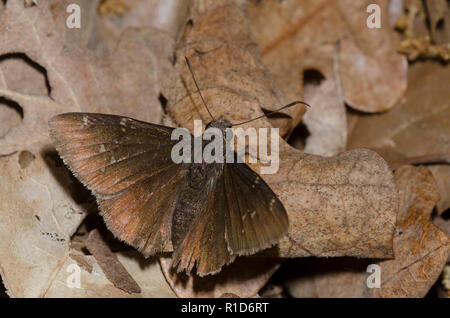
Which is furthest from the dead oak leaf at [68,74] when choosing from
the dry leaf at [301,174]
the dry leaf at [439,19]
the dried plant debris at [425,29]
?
the dry leaf at [439,19]

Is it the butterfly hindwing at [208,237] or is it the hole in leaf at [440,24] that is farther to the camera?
the hole in leaf at [440,24]

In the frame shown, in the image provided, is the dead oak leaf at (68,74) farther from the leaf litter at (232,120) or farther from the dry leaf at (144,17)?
the dry leaf at (144,17)

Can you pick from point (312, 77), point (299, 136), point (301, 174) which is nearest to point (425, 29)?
point (312, 77)

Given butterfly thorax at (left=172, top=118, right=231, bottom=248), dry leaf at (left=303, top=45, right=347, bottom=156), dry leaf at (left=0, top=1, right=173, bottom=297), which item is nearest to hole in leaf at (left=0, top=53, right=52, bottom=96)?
dry leaf at (left=0, top=1, right=173, bottom=297)

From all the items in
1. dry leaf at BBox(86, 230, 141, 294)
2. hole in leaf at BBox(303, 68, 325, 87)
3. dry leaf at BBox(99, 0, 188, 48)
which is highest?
dry leaf at BBox(99, 0, 188, 48)

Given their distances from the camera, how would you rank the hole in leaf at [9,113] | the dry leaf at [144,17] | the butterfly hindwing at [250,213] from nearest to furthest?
1. the butterfly hindwing at [250,213]
2. the hole in leaf at [9,113]
3. the dry leaf at [144,17]

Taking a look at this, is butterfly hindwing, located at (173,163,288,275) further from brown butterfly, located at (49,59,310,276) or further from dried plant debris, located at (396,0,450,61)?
dried plant debris, located at (396,0,450,61)
